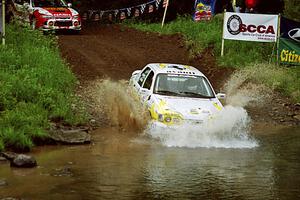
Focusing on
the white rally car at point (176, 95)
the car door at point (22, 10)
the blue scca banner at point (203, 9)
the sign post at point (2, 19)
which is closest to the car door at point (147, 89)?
the white rally car at point (176, 95)

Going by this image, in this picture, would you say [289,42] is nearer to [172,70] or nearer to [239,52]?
[239,52]

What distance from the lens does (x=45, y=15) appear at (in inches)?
1059

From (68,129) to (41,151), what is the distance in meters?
1.53

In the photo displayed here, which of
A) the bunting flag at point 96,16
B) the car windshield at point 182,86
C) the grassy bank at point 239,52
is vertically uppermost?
the car windshield at point 182,86

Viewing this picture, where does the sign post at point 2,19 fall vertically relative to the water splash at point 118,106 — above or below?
above

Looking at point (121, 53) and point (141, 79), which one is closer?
point (141, 79)

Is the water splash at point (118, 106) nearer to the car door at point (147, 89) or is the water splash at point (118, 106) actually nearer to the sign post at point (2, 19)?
the car door at point (147, 89)

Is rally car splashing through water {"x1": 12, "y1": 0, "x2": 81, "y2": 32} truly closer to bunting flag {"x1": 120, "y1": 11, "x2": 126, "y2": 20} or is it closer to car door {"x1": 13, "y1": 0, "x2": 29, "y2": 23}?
car door {"x1": 13, "y1": 0, "x2": 29, "y2": 23}

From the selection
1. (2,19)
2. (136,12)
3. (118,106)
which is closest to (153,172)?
(118,106)

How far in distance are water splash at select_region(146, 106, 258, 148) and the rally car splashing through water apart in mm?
12812

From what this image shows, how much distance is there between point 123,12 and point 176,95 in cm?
1926

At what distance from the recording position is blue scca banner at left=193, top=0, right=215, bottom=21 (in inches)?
1163

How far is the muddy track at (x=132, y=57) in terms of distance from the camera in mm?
19352

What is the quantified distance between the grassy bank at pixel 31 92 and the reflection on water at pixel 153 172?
0.72 meters
